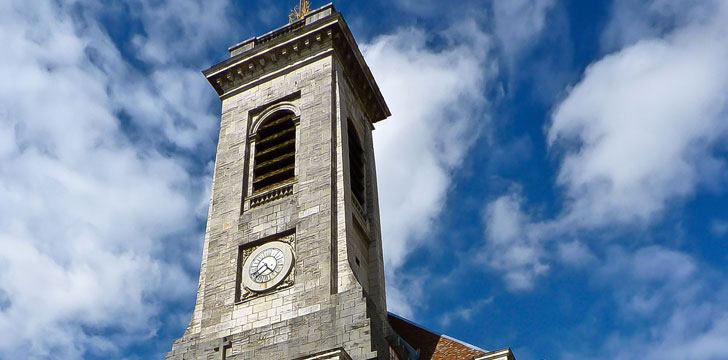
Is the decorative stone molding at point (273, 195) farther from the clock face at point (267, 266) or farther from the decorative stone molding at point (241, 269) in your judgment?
the clock face at point (267, 266)

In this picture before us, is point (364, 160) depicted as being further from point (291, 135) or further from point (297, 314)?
point (297, 314)

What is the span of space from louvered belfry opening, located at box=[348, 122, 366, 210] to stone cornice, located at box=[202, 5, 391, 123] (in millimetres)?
2039

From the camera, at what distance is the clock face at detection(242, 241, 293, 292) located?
19.8 metres

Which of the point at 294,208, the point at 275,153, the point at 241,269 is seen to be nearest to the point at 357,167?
the point at 275,153

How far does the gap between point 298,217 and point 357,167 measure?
4.18 m

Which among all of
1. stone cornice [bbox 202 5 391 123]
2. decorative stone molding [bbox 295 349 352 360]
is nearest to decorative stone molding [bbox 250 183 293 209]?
stone cornice [bbox 202 5 391 123]

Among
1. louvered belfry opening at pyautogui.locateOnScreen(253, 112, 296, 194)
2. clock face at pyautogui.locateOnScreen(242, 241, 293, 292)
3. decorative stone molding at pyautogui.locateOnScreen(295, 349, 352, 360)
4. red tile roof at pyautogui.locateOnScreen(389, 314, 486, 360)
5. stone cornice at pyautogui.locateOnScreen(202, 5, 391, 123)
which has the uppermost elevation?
stone cornice at pyautogui.locateOnScreen(202, 5, 391, 123)

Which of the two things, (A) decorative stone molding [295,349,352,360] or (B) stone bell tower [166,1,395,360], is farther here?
(B) stone bell tower [166,1,395,360]

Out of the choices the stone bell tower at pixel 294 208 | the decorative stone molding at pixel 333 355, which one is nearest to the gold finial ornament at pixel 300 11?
the stone bell tower at pixel 294 208

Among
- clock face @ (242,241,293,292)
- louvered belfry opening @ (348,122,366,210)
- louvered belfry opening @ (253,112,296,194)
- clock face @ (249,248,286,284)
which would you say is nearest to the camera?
clock face @ (242,241,293,292)

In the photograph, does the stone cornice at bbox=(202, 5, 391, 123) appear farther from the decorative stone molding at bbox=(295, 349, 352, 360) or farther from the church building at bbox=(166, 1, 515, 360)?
the decorative stone molding at bbox=(295, 349, 352, 360)

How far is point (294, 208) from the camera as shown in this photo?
68.8ft

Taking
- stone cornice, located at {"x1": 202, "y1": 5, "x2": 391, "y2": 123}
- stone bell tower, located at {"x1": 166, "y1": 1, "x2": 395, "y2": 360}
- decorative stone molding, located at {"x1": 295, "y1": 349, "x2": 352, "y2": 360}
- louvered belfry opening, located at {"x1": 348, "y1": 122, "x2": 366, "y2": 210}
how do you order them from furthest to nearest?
stone cornice, located at {"x1": 202, "y1": 5, "x2": 391, "y2": 123}
louvered belfry opening, located at {"x1": 348, "y1": 122, "x2": 366, "y2": 210}
stone bell tower, located at {"x1": 166, "y1": 1, "x2": 395, "y2": 360}
decorative stone molding, located at {"x1": 295, "y1": 349, "x2": 352, "y2": 360}

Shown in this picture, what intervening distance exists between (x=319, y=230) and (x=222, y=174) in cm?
447
